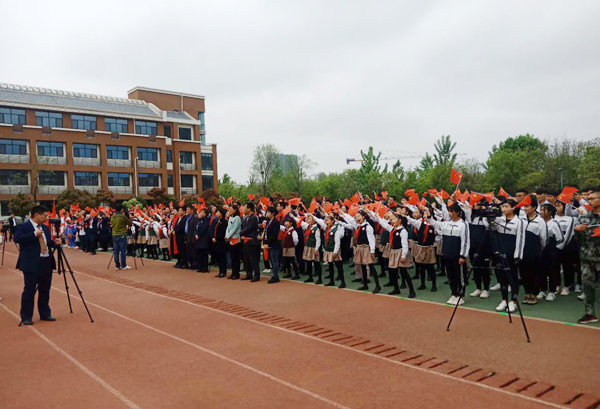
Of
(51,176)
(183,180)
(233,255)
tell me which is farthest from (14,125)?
(233,255)

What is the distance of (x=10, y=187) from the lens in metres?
43.7

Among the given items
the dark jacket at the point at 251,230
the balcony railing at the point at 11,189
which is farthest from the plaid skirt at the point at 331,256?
the balcony railing at the point at 11,189

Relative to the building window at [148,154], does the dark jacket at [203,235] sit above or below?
below

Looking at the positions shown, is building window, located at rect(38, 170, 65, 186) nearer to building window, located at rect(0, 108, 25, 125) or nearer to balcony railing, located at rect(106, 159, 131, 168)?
balcony railing, located at rect(106, 159, 131, 168)

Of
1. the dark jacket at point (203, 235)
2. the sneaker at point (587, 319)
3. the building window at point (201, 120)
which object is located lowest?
the sneaker at point (587, 319)

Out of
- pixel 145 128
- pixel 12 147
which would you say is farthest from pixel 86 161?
pixel 145 128

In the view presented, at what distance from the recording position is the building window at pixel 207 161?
60656 millimetres

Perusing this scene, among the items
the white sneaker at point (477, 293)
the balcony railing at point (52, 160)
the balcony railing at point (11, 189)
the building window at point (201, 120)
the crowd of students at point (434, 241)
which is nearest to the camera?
the crowd of students at point (434, 241)

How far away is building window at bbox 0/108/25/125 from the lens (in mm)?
45022

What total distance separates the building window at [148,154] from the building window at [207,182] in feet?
24.3

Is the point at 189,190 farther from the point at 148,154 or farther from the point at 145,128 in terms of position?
the point at 145,128

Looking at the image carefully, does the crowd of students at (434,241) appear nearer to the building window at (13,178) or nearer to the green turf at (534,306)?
the green turf at (534,306)

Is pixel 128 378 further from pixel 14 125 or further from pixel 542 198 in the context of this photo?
pixel 14 125

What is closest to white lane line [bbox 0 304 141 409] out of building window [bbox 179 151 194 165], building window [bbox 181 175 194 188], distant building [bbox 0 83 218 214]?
distant building [bbox 0 83 218 214]
